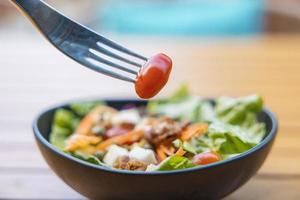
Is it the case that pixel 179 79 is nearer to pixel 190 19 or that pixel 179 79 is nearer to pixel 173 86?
pixel 173 86

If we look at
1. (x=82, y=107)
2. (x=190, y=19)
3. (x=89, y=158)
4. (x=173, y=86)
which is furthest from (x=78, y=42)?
(x=190, y=19)

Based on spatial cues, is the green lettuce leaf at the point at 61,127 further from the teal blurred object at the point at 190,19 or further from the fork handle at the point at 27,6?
the teal blurred object at the point at 190,19

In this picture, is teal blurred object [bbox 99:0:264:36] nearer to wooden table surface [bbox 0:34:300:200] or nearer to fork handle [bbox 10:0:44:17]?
wooden table surface [bbox 0:34:300:200]

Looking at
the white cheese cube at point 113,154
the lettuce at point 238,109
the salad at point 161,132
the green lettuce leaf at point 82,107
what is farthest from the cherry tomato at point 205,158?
the green lettuce leaf at point 82,107

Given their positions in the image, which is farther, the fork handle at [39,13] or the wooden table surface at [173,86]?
the wooden table surface at [173,86]

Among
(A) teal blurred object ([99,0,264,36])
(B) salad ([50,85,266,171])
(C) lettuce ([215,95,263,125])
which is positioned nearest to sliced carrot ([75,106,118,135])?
(B) salad ([50,85,266,171])

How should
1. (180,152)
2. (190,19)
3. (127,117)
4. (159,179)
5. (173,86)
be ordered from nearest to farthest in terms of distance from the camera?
(159,179) < (180,152) < (127,117) < (173,86) < (190,19)

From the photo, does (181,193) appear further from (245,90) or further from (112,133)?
(245,90)

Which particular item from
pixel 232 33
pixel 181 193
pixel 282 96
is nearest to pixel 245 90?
pixel 282 96
